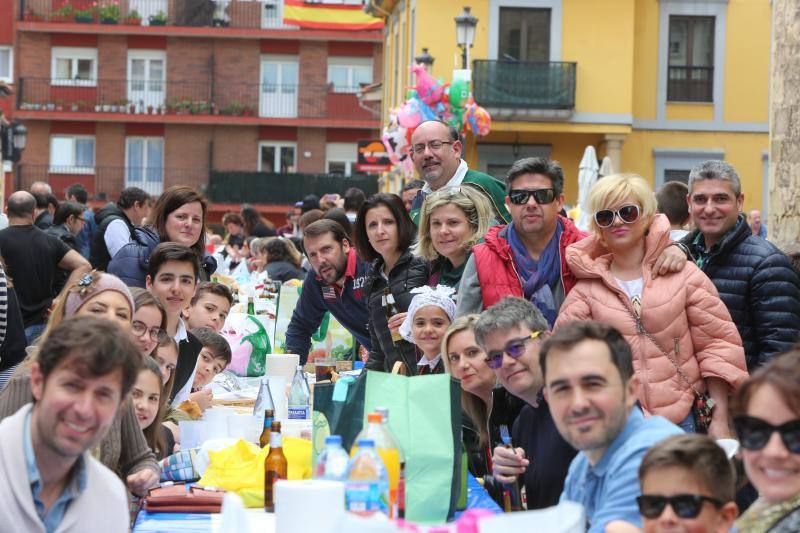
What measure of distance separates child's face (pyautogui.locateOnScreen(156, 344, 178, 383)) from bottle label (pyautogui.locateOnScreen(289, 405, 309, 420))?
611mm

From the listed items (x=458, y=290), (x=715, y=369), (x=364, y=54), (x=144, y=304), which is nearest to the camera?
(x=715, y=369)

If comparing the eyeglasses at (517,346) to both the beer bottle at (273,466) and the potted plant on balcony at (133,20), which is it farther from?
the potted plant on balcony at (133,20)

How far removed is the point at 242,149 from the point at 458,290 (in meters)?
37.1

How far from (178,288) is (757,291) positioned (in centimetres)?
302

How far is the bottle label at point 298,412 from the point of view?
252 inches

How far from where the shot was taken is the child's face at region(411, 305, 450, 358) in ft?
21.3

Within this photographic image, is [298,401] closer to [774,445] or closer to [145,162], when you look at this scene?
[774,445]

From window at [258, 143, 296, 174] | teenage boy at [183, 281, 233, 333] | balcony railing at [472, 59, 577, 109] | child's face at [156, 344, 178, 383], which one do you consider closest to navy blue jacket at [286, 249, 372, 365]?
teenage boy at [183, 281, 233, 333]

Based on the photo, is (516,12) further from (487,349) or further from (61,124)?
(487,349)

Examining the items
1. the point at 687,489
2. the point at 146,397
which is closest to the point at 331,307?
the point at 146,397

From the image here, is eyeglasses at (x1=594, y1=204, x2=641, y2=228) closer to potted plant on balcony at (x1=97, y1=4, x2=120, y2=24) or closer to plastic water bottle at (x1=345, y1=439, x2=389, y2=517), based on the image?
plastic water bottle at (x1=345, y1=439, x2=389, y2=517)

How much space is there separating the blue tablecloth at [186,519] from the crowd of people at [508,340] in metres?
0.11

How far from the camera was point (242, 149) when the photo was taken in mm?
43000

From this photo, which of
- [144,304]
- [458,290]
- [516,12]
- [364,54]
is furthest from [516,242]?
[364,54]
